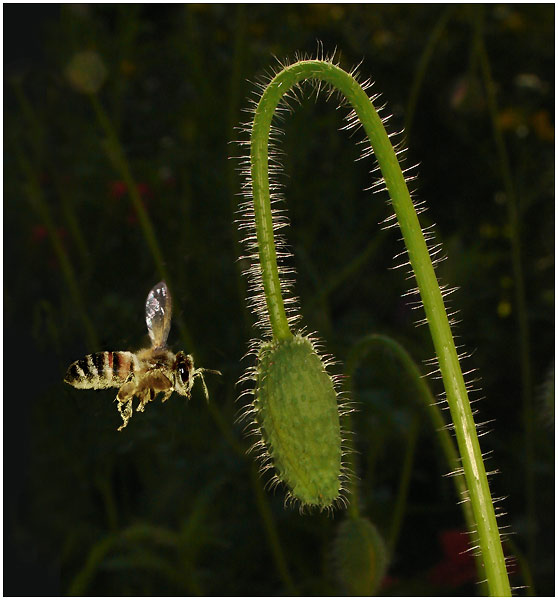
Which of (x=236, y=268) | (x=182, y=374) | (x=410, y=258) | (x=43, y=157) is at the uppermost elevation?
(x=43, y=157)

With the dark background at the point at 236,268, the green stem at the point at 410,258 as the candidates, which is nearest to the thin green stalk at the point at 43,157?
the dark background at the point at 236,268

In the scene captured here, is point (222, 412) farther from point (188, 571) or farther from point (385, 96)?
point (385, 96)

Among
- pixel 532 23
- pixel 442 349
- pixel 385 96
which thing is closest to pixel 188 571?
pixel 442 349

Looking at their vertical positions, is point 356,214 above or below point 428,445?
above

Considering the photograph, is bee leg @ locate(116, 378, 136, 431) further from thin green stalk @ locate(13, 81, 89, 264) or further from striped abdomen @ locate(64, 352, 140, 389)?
thin green stalk @ locate(13, 81, 89, 264)

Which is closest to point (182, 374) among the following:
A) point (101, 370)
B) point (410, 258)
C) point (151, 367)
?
point (151, 367)

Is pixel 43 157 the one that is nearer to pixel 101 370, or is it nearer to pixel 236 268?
pixel 236 268

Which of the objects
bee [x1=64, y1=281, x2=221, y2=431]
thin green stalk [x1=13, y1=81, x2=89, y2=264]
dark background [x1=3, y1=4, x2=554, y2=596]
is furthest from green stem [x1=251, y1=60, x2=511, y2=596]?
thin green stalk [x1=13, y1=81, x2=89, y2=264]
